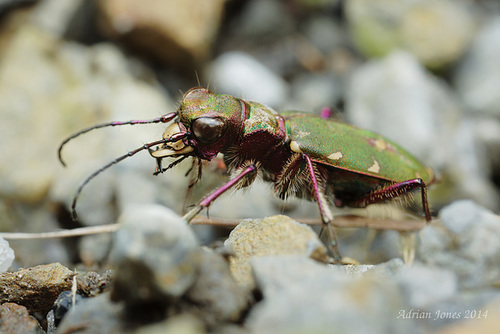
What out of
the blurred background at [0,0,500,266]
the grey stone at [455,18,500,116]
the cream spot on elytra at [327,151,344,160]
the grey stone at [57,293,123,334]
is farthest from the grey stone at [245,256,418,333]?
the grey stone at [455,18,500,116]

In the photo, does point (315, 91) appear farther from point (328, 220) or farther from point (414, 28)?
point (328, 220)

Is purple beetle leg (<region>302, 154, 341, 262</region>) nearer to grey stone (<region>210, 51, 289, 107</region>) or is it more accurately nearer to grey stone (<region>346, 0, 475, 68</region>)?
grey stone (<region>210, 51, 289, 107</region>)

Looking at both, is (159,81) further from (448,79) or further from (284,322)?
(284,322)

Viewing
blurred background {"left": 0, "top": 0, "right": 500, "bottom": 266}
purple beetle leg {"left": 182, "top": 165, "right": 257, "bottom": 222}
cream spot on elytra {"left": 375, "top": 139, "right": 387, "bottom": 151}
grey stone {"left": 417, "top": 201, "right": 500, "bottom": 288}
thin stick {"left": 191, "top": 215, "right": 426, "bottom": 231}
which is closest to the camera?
grey stone {"left": 417, "top": 201, "right": 500, "bottom": 288}

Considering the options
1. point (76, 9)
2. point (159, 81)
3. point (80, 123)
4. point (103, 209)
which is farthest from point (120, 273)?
point (76, 9)

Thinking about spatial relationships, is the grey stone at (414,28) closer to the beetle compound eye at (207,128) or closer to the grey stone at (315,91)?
the grey stone at (315,91)

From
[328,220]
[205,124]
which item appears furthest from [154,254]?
[205,124]
